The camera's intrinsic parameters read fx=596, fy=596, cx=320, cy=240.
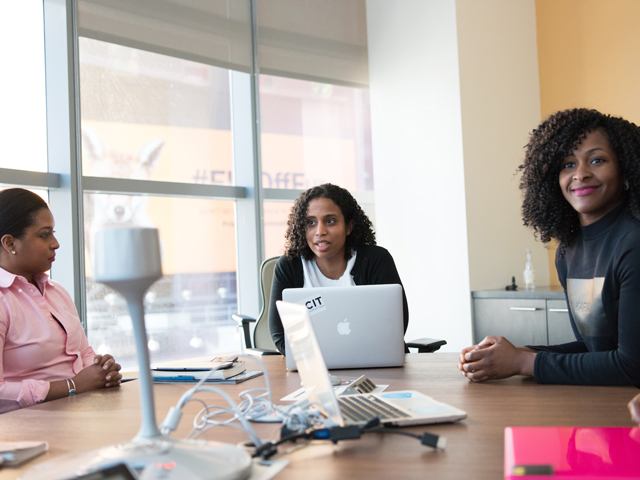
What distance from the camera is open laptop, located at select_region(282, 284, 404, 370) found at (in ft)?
5.97

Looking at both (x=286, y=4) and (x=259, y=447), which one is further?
(x=286, y=4)

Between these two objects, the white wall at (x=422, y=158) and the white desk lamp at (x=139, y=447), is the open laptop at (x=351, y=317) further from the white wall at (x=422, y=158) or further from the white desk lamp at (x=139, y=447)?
the white wall at (x=422, y=158)

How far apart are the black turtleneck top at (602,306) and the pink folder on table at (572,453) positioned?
579mm

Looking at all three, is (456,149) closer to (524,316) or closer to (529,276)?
(529,276)

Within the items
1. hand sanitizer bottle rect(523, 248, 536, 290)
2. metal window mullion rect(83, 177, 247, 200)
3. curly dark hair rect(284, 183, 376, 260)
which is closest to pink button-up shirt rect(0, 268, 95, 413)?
curly dark hair rect(284, 183, 376, 260)

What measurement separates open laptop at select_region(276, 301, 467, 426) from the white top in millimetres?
1276

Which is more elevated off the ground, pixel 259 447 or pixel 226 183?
pixel 226 183

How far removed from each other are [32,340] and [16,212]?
428 mm

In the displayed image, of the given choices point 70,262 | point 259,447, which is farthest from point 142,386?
point 70,262

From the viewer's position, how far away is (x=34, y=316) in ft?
6.43

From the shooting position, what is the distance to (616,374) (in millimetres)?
1494

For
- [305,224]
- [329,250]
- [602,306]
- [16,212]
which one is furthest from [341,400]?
[305,224]

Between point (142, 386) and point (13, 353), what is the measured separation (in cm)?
117

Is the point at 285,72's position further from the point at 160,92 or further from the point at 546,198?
the point at 546,198
